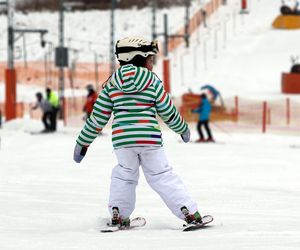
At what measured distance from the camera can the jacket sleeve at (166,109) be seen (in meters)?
7.38

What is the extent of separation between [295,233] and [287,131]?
21.6 meters

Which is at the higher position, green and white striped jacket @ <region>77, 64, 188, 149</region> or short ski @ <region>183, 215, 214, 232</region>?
green and white striped jacket @ <region>77, 64, 188, 149</region>

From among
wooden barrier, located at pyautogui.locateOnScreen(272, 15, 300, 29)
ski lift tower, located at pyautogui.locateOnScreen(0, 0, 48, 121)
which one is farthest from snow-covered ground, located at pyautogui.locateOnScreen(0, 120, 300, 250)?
wooden barrier, located at pyautogui.locateOnScreen(272, 15, 300, 29)

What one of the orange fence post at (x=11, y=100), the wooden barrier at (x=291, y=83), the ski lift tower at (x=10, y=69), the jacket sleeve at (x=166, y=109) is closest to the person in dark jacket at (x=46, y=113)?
the ski lift tower at (x=10, y=69)

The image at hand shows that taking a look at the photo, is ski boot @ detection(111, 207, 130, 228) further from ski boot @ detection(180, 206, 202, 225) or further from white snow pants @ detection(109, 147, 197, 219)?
ski boot @ detection(180, 206, 202, 225)

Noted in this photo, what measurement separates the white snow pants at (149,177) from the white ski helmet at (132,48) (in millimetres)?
671

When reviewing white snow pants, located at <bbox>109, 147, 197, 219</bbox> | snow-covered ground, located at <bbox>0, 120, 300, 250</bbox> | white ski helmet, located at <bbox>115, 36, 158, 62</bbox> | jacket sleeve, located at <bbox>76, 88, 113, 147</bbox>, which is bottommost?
snow-covered ground, located at <bbox>0, 120, 300, 250</bbox>

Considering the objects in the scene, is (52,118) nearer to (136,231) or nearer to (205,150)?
(205,150)

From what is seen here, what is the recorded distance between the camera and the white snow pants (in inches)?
291

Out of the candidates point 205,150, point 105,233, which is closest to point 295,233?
point 105,233

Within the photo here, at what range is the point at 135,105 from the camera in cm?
732

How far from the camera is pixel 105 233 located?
7.21 meters

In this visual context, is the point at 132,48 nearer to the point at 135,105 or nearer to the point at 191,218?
the point at 135,105

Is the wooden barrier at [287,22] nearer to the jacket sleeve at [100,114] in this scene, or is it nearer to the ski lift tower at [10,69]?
the ski lift tower at [10,69]
